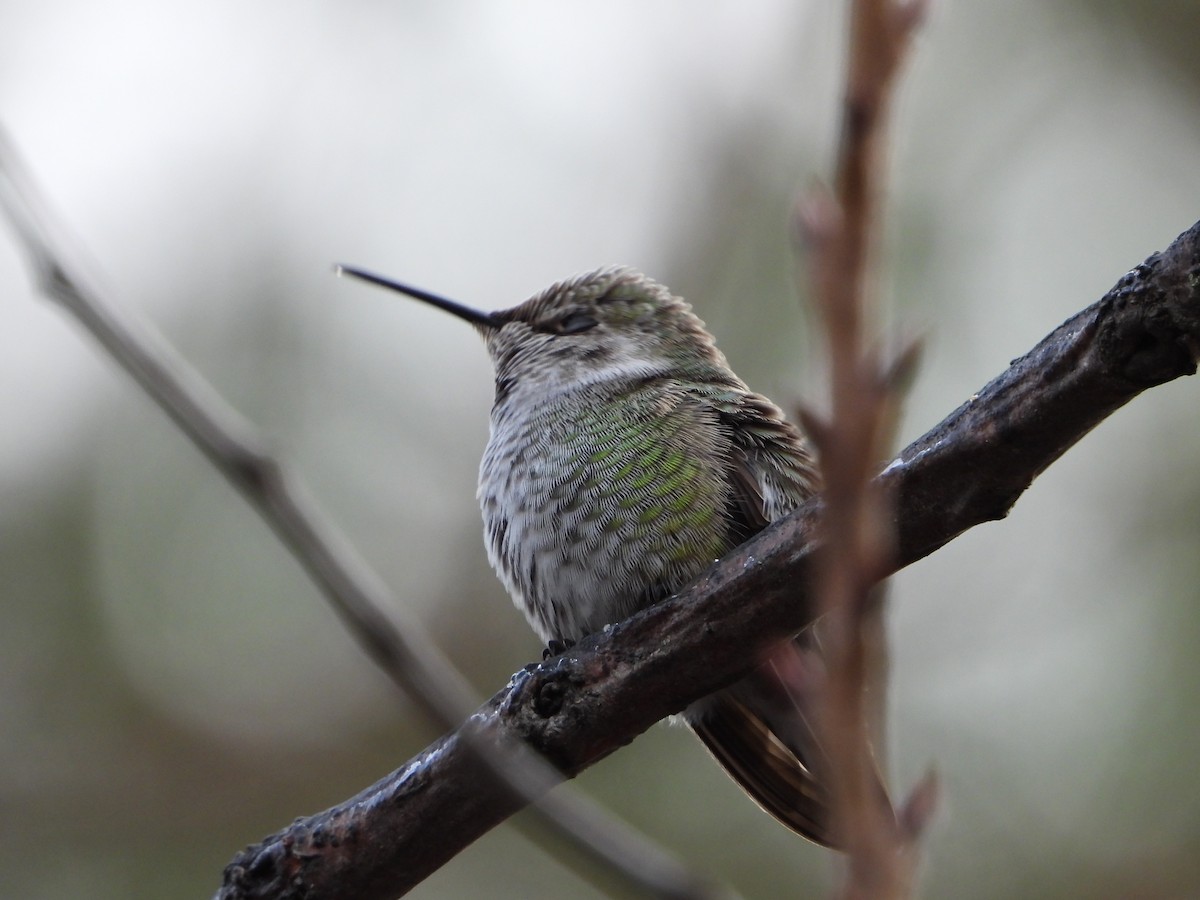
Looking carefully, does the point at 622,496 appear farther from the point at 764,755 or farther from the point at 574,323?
the point at 574,323

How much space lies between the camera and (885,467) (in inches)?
105

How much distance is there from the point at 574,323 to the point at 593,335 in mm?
204

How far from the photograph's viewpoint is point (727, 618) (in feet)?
9.61

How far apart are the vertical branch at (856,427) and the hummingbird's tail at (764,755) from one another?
3.20 meters

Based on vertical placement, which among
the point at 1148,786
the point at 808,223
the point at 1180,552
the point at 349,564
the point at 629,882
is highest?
the point at 808,223

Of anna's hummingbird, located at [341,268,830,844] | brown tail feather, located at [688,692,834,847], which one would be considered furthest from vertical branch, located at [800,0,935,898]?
brown tail feather, located at [688,692,834,847]

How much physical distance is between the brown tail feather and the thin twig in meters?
2.42

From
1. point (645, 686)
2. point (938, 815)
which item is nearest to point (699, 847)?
point (645, 686)

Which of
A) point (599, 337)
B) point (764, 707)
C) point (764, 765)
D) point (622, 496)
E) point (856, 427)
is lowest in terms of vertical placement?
point (764, 765)

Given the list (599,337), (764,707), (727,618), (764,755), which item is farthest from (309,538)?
(599,337)

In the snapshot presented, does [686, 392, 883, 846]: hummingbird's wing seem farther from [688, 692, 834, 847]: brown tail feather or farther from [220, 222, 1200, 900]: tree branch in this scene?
[220, 222, 1200, 900]: tree branch

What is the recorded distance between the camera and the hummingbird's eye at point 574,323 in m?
5.44

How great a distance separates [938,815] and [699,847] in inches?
331

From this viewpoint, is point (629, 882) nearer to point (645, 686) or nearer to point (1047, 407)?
point (1047, 407)
